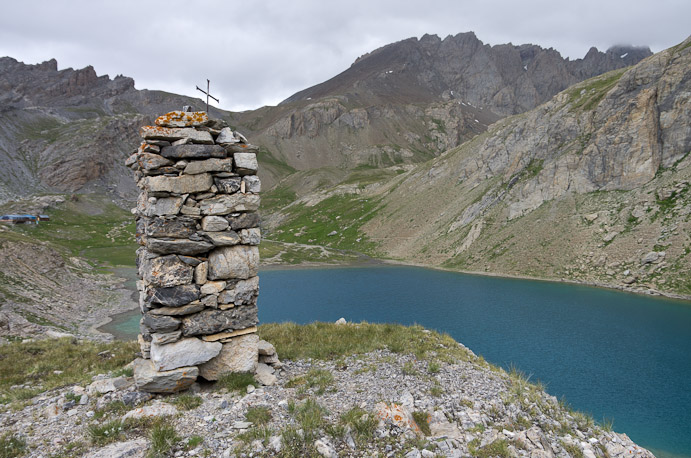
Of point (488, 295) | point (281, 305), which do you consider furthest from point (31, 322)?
point (488, 295)

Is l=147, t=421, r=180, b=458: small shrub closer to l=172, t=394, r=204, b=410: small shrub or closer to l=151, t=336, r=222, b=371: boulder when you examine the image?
l=172, t=394, r=204, b=410: small shrub

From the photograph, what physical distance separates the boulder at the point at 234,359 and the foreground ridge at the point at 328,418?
463mm

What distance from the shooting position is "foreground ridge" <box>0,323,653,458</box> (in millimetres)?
8430

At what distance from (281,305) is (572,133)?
78427 millimetres

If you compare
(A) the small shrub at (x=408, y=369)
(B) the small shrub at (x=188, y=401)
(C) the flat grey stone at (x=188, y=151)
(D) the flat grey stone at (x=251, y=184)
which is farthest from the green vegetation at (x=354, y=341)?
(C) the flat grey stone at (x=188, y=151)

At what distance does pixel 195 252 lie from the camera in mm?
11547

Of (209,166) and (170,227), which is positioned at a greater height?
(209,166)

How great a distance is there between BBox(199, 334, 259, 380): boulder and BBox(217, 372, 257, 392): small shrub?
0.77 ft

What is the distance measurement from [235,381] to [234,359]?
0.83 metres

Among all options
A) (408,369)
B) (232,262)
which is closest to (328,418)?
(408,369)

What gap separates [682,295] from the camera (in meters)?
49.2

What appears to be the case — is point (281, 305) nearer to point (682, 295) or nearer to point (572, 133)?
point (682, 295)

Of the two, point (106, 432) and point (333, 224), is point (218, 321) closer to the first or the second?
point (106, 432)

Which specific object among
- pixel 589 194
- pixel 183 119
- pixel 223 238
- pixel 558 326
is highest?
pixel 183 119
